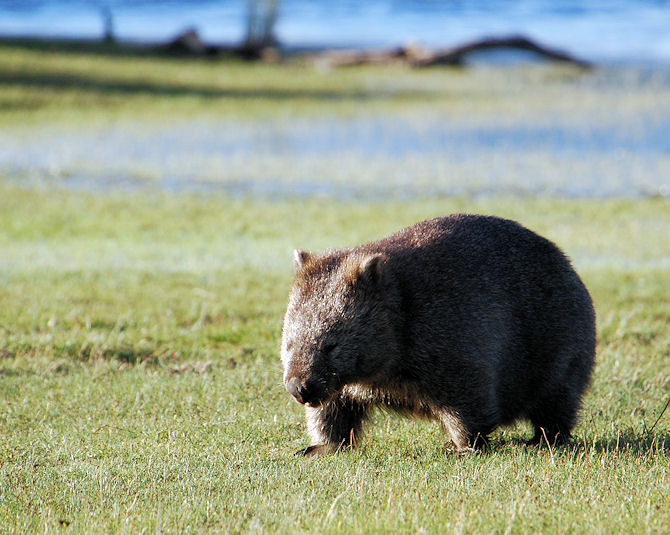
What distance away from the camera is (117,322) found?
8.84 meters

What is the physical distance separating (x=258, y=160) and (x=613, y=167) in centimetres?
755

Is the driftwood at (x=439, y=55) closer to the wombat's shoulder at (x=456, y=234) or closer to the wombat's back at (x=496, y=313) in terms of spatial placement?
the wombat's shoulder at (x=456, y=234)

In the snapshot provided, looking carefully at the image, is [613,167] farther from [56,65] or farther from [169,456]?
[56,65]

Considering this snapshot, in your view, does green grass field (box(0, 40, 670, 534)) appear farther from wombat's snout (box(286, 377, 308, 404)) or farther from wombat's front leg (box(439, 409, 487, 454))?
wombat's snout (box(286, 377, 308, 404))

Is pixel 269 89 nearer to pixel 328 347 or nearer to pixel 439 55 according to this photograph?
pixel 439 55

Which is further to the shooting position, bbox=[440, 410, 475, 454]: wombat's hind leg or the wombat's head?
bbox=[440, 410, 475, 454]: wombat's hind leg

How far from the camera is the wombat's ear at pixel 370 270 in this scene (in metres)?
5.41

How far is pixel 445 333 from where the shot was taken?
18.2 ft

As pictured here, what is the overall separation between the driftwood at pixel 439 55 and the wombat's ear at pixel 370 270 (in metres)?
34.7

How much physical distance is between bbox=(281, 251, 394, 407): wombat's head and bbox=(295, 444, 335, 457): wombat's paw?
2.07ft

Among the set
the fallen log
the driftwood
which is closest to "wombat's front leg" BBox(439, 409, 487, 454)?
the driftwood

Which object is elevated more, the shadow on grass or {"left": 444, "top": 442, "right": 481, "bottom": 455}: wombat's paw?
{"left": 444, "top": 442, "right": 481, "bottom": 455}: wombat's paw

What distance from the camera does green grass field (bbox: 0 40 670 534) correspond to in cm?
457

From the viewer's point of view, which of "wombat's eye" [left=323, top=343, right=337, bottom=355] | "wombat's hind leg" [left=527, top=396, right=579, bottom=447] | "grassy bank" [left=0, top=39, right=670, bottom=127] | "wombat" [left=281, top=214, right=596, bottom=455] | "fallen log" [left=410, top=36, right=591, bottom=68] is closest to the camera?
"wombat's eye" [left=323, top=343, right=337, bottom=355]
